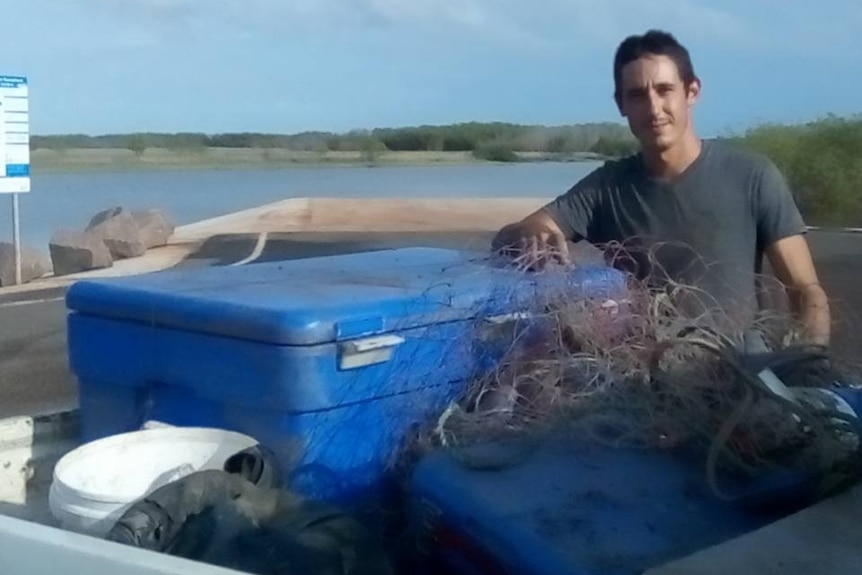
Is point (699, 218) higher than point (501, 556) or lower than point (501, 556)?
higher

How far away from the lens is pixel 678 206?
11.8 feet

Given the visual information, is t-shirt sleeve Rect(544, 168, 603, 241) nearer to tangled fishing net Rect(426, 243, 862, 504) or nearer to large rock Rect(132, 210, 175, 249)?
tangled fishing net Rect(426, 243, 862, 504)

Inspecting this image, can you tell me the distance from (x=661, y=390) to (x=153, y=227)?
62.2 feet

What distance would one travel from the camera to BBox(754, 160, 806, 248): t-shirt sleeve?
3576 millimetres

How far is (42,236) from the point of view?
21.7 meters

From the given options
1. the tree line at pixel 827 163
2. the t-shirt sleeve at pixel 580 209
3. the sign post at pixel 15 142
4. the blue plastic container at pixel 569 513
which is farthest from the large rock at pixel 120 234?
the blue plastic container at pixel 569 513

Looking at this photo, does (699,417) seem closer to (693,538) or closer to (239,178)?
(693,538)

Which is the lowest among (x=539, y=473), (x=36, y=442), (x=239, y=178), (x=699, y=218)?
(x=239, y=178)

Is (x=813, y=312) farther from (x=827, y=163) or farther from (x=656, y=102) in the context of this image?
(x=827, y=163)

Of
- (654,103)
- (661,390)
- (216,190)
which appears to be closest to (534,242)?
(654,103)

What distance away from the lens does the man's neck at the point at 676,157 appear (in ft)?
12.0

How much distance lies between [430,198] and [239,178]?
14.3 meters

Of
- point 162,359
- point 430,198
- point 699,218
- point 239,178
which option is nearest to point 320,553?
point 162,359

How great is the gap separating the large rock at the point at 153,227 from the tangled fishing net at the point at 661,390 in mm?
17591
